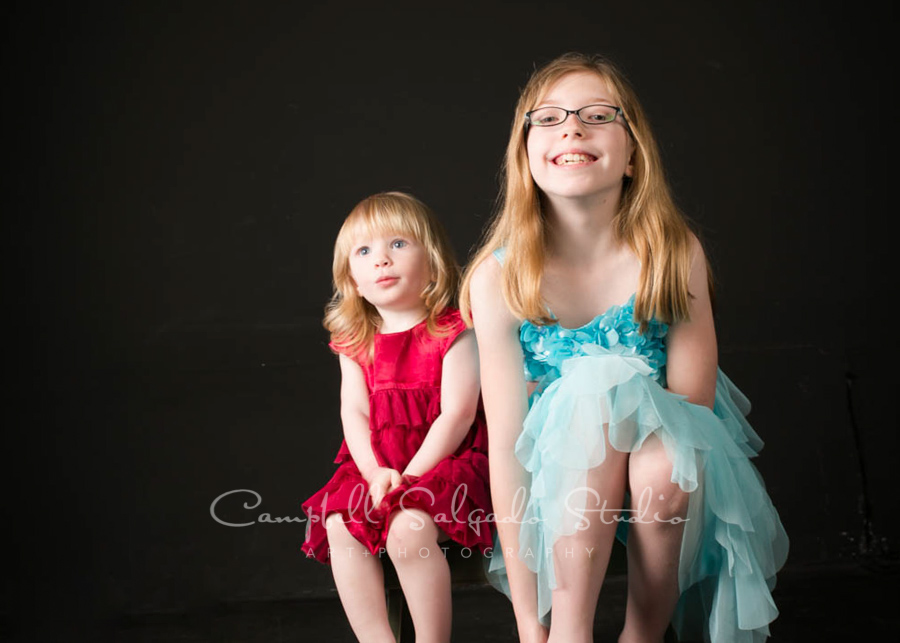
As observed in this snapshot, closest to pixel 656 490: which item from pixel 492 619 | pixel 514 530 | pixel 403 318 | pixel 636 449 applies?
pixel 636 449

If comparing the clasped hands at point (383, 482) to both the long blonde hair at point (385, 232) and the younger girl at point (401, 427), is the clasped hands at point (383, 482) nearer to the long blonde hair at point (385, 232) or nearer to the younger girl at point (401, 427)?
the younger girl at point (401, 427)

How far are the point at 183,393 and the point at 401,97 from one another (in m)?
1.05

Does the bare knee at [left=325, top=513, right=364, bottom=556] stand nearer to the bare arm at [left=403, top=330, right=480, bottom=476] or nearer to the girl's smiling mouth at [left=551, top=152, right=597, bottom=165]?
the bare arm at [left=403, top=330, right=480, bottom=476]

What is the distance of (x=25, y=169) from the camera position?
119 inches

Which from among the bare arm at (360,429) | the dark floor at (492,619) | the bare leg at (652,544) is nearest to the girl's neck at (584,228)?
the bare leg at (652,544)

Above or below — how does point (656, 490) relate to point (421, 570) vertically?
above

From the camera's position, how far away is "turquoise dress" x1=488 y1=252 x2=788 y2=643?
1.61 metres

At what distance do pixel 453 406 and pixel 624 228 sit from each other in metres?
0.44

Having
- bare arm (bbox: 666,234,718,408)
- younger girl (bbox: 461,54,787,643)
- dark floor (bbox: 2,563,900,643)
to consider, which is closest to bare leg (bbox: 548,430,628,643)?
younger girl (bbox: 461,54,787,643)

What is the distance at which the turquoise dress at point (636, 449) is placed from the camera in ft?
5.28

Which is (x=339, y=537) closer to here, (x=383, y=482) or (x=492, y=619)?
(x=383, y=482)

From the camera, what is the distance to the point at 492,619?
262 centimetres

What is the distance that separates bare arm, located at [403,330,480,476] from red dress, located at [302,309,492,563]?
20mm

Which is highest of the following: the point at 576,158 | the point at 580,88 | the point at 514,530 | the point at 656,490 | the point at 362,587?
the point at 580,88
